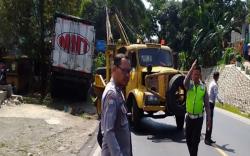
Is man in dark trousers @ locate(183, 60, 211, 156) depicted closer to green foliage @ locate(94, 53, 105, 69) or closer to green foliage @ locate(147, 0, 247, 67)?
green foliage @ locate(94, 53, 105, 69)

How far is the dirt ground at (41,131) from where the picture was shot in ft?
38.0

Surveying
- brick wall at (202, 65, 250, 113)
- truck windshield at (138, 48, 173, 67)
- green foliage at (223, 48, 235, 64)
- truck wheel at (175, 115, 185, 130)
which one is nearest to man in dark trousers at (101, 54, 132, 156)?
truck wheel at (175, 115, 185, 130)

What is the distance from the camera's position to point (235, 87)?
112ft

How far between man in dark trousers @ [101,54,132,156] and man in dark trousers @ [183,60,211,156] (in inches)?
166

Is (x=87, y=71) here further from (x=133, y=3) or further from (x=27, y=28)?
(x=133, y=3)

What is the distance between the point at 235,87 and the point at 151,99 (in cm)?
2042

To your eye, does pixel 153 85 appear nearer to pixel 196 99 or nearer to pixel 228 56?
pixel 196 99

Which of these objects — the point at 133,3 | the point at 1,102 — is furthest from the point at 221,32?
the point at 1,102

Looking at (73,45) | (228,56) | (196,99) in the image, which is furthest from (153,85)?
(228,56)

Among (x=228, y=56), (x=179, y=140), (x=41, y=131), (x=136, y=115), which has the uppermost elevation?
(x=228, y=56)

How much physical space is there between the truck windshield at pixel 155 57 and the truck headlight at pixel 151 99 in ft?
4.80

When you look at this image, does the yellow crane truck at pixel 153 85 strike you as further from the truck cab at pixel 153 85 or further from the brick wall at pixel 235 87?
the brick wall at pixel 235 87

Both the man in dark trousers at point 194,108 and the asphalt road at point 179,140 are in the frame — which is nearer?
the man in dark trousers at point 194,108

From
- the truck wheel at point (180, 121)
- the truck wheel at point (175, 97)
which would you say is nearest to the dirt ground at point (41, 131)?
the truck wheel at point (175, 97)
